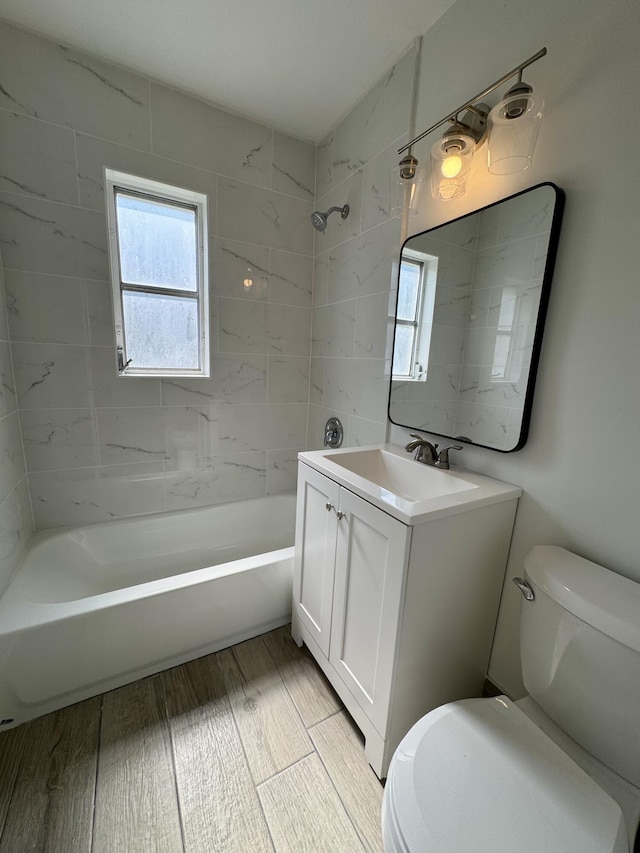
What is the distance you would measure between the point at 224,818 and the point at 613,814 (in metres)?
0.96

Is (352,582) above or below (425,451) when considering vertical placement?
below

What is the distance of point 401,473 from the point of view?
4.61ft

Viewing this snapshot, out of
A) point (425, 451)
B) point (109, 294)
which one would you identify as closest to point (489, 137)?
point (425, 451)

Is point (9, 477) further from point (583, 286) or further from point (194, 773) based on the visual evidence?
point (583, 286)

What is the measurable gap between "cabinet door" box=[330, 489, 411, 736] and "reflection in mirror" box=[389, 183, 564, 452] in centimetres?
52

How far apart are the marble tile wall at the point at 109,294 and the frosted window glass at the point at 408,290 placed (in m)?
0.81

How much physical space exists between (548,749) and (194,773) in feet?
3.34

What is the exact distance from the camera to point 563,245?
3.13 feet

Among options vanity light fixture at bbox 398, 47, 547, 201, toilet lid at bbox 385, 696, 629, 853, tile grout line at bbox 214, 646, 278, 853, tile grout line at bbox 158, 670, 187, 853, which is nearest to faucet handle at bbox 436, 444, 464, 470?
toilet lid at bbox 385, 696, 629, 853

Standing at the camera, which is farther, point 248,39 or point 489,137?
point 248,39

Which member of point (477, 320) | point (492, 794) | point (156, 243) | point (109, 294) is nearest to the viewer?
point (492, 794)

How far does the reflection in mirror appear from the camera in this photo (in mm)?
1026

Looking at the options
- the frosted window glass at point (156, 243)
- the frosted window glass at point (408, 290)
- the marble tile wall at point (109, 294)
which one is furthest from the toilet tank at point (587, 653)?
the frosted window glass at point (156, 243)

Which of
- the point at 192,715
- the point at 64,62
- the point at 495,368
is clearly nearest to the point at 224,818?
the point at 192,715
